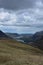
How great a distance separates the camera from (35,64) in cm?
3312

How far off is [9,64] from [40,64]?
5472 millimetres

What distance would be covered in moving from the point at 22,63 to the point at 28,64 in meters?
1.17

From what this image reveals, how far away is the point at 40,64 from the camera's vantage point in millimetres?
33906

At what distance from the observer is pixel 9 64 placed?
110 ft

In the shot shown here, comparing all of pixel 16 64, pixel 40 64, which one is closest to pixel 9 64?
pixel 16 64

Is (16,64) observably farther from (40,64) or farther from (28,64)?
(40,64)

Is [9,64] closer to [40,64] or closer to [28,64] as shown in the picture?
[28,64]

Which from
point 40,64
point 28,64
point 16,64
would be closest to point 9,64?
point 16,64

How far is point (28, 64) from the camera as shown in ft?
108

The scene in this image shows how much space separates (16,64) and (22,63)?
3.49 feet

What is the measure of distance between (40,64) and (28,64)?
8.02 feet

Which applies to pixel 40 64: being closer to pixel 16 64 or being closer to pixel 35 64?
pixel 35 64

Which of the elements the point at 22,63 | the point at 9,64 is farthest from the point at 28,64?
the point at 9,64

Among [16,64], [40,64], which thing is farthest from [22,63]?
[40,64]
